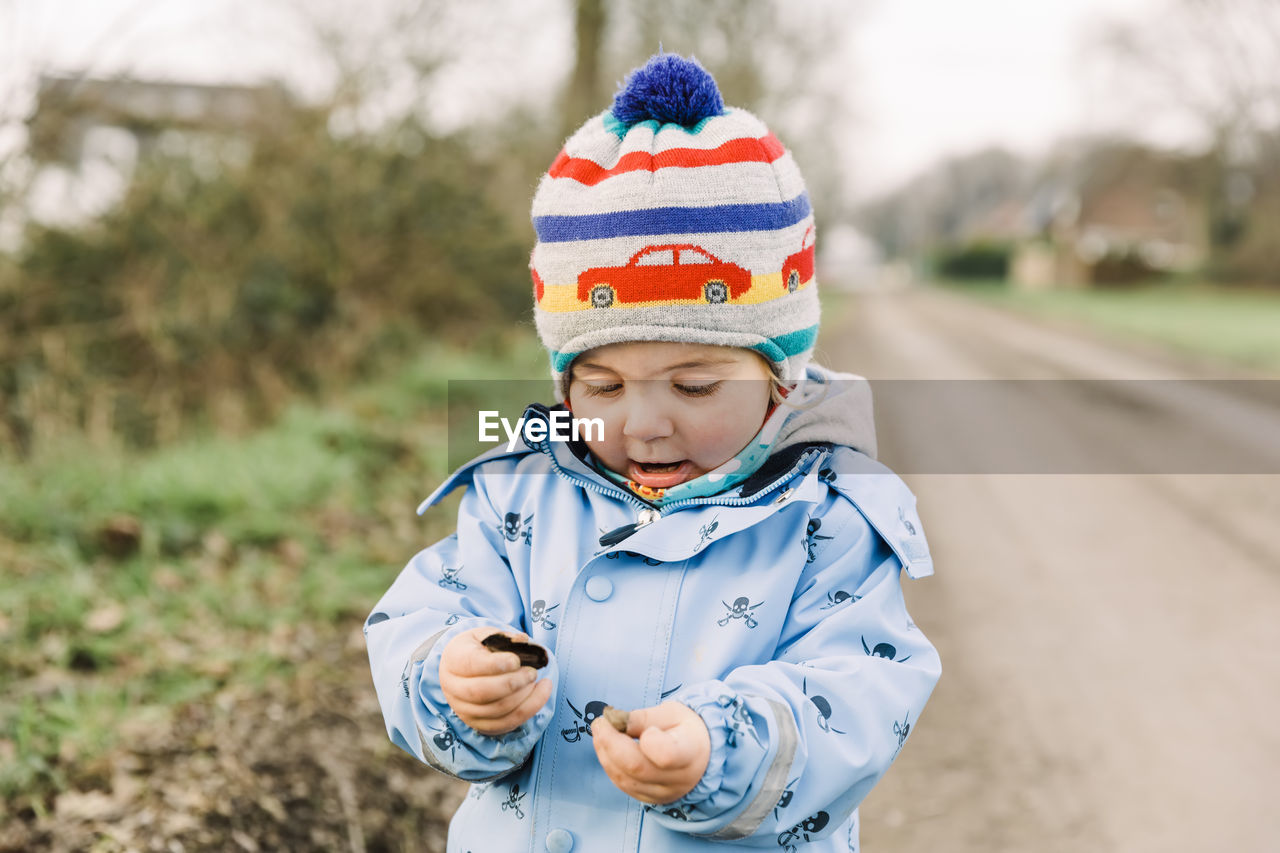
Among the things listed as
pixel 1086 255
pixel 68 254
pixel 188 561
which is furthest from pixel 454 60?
pixel 1086 255

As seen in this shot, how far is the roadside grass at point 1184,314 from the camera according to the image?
13281 mm

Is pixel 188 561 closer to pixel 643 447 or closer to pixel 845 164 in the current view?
pixel 643 447

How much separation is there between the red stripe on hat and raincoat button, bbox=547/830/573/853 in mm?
949

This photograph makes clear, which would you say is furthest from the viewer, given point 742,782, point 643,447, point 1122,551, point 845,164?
point 845,164

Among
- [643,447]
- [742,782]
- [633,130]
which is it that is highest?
[633,130]

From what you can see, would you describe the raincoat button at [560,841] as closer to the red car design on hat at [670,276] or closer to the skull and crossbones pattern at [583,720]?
the skull and crossbones pattern at [583,720]

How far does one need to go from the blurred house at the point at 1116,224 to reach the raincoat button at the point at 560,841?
127ft

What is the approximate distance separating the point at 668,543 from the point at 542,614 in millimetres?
233

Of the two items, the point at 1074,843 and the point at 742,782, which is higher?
the point at 742,782

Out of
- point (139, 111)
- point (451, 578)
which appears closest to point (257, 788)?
point (451, 578)

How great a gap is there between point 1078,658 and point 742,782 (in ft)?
9.44

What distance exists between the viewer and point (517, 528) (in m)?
1.59

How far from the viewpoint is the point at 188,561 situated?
12.3 ft

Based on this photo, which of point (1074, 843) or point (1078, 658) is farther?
point (1078, 658)
